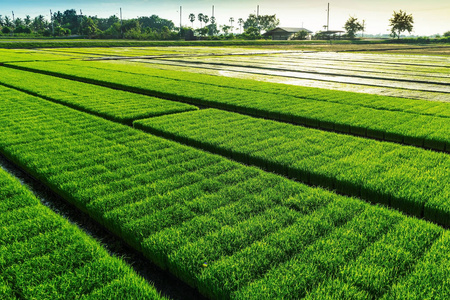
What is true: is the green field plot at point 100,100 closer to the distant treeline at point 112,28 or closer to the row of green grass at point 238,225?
the row of green grass at point 238,225

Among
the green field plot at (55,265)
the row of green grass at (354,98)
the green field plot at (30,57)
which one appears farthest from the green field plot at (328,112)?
the green field plot at (30,57)

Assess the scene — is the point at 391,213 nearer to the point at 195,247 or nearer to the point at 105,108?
the point at 195,247

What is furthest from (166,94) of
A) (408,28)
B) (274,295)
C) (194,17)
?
(194,17)

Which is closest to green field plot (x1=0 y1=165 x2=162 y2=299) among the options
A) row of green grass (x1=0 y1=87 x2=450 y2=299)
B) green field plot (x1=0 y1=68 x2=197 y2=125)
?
row of green grass (x1=0 y1=87 x2=450 y2=299)

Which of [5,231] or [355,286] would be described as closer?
[355,286]

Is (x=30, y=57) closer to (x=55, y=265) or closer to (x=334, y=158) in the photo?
(x=334, y=158)

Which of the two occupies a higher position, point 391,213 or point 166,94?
point 166,94
